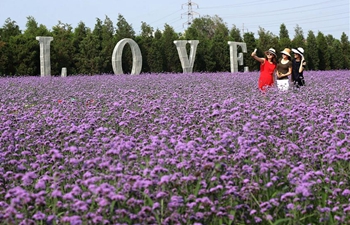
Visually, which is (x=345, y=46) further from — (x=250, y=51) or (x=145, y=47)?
(x=145, y=47)

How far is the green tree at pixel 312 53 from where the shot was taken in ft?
111

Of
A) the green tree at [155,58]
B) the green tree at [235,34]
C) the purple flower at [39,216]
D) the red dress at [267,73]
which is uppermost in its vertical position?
the green tree at [235,34]

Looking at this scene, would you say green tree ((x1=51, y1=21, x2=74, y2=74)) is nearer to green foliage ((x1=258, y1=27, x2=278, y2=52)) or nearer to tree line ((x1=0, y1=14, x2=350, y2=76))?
tree line ((x1=0, y1=14, x2=350, y2=76))

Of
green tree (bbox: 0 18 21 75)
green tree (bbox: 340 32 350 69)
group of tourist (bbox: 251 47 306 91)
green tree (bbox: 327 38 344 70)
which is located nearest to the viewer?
group of tourist (bbox: 251 47 306 91)

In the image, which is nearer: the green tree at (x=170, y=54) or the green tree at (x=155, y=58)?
the green tree at (x=155, y=58)

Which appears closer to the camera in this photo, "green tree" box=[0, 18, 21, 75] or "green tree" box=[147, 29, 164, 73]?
"green tree" box=[0, 18, 21, 75]

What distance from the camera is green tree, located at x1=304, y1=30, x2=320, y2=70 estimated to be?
3369 cm

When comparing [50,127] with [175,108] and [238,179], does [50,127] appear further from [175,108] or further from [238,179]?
[238,179]

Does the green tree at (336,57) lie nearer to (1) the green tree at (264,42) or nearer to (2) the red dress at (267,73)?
(1) the green tree at (264,42)

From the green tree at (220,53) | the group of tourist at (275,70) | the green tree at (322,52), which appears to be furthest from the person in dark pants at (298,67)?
the green tree at (322,52)

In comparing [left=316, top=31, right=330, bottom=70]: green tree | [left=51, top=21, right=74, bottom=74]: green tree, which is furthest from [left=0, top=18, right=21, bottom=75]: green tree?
[left=316, top=31, right=330, bottom=70]: green tree

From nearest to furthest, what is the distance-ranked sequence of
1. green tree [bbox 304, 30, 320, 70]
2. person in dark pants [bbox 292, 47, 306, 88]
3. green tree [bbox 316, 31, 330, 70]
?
1. person in dark pants [bbox 292, 47, 306, 88]
2. green tree [bbox 304, 30, 320, 70]
3. green tree [bbox 316, 31, 330, 70]

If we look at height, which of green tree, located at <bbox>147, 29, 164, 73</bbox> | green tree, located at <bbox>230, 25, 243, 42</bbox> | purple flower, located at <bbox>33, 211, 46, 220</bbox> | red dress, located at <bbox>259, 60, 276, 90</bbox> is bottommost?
purple flower, located at <bbox>33, 211, 46, 220</bbox>

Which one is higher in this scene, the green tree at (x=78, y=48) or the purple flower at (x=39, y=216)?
the green tree at (x=78, y=48)
